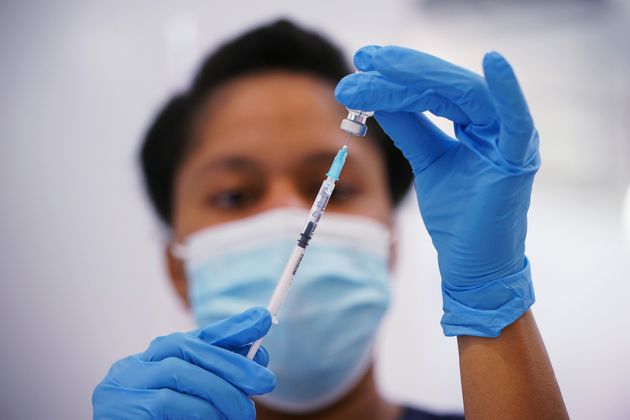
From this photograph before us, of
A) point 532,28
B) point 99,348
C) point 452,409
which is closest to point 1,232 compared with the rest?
point 99,348

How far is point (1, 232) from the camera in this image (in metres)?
1.59

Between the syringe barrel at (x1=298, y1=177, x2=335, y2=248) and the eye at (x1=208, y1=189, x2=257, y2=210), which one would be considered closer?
the syringe barrel at (x1=298, y1=177, x2=335, y2=248)

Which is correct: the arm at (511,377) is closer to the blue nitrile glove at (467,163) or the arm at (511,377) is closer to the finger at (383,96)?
the blue nitrile glove at (467,163)

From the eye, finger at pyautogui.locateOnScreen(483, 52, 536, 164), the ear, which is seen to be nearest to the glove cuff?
finger at pyautogui.locateOnScreen(483, 52, 536, 164)

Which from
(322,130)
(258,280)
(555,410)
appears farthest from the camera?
(322,130)

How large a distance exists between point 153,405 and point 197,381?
0.07 m

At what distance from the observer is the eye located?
1358mm

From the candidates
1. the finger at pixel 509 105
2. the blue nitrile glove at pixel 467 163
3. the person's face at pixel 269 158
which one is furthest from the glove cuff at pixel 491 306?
the person's face at pixel 269 158

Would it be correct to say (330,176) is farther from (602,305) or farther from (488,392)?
(602,305)

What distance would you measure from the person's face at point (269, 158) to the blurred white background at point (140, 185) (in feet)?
0.68

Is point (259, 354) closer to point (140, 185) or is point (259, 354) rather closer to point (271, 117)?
point (271, 117)

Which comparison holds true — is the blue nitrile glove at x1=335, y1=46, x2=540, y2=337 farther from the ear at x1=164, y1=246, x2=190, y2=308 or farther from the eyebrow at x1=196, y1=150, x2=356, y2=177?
the ear at x1=164, y1=246, x2=190, y2=308

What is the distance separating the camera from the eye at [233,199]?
4.46ft

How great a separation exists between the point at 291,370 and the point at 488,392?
516 mm
